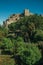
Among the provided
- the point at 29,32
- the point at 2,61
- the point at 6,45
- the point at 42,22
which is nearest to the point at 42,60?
the point at 2,61

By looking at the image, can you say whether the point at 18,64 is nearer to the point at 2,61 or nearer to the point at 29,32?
the point at 2,61

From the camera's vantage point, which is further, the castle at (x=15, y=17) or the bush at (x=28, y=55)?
the castle at (x=15, y=17)

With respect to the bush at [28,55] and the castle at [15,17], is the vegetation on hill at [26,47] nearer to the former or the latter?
the bush at [28,55]

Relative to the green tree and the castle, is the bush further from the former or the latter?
the castle

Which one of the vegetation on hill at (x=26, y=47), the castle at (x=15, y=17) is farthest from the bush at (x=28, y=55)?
the castle at (x=15, y=17)

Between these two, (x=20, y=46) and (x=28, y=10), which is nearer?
(x=20, y=46)

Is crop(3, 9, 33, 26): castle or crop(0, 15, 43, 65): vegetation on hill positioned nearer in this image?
crop(0, 15, 43, 65): vegetation on hill

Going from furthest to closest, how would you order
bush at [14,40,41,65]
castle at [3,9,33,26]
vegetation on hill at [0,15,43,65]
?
castle at [3,9,33,26] → vegetation on hill at [0,15,43,65] → bush at [14,40,41,65]

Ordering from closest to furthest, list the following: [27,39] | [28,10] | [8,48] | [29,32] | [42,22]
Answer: [8,48] → [27,39] → [29,32] → [42,22] → [28,10]

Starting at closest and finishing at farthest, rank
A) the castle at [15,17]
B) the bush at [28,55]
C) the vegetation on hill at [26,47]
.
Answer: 1. the bush at [28,55]
2. the vegetation on hill at [26,47]
3. the castle at [15,17]

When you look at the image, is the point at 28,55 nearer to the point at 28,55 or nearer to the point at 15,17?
the point at 28,55

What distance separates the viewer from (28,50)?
1823 inches

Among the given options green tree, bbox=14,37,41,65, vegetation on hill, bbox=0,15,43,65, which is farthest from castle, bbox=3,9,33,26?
green tree, bbox=14,37,41,65

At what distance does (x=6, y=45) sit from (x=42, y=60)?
10.4m
